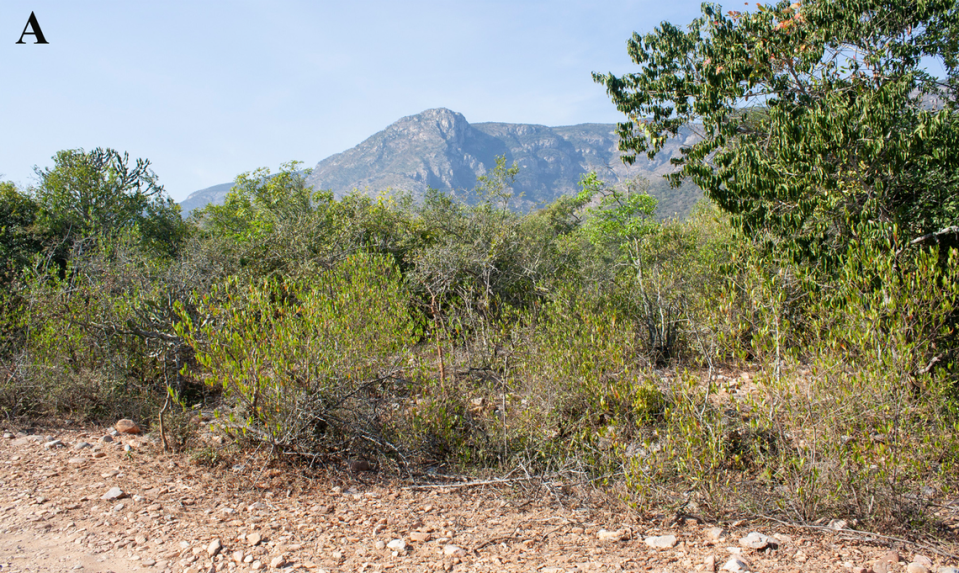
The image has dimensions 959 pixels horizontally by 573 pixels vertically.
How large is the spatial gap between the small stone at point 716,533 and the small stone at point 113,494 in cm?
512

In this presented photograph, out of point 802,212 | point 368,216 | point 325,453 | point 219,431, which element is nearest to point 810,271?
point 802,212

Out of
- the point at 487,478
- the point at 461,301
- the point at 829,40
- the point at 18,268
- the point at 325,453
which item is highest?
the point at 829,40

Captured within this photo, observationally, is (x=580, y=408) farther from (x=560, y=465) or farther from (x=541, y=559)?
(x=541, y=559)

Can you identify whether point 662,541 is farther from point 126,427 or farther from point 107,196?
point 107,196

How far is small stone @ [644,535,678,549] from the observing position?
149 inches

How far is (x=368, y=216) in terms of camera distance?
12055 millimetres

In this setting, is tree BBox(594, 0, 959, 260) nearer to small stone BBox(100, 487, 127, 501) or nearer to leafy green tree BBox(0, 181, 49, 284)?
small stone BBox(100, 487, 127, 501)

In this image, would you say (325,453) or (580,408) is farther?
(580,408)

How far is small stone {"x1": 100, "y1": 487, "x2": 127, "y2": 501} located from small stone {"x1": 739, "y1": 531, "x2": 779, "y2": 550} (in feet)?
17.4

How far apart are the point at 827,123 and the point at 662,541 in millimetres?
4904

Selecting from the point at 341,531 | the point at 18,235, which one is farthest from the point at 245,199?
the point at 341,531

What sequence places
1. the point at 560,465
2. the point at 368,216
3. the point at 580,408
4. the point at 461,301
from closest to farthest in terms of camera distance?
the point at 560,465, the point at 580,408, the point at 461,301, the point at 368,216

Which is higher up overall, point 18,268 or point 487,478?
point 18,268

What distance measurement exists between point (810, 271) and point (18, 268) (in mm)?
15131
